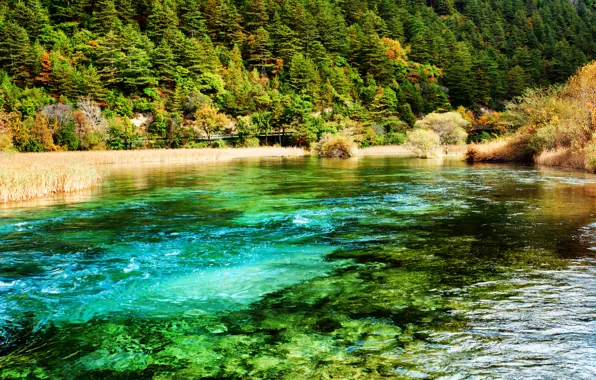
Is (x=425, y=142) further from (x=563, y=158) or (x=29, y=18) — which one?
(x=29, y=18)

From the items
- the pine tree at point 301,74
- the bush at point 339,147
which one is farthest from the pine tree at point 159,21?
the bush at point 339,147

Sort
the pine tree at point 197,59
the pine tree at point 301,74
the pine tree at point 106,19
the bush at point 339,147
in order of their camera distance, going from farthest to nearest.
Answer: the pine tree at point 301,74 < the pine tree at point 106,19 < the pine tree at point 197,59 < the bush at point 339,147

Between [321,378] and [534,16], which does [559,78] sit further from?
[321,378]

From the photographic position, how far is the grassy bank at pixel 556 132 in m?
28.1

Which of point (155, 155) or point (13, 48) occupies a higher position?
point (13, 48)

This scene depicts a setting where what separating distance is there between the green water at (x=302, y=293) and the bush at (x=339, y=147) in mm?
37542

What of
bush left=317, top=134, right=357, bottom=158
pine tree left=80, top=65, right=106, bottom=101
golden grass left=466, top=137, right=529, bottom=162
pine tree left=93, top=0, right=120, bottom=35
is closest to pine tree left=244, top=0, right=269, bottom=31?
pine tree left=93, top=0, right=120, bottom=35

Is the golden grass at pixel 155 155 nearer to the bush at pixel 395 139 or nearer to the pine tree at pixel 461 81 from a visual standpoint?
the bush at pixel 395 139

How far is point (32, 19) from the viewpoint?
283ft

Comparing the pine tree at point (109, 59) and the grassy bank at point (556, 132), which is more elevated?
the pine tree at point (109, 59)

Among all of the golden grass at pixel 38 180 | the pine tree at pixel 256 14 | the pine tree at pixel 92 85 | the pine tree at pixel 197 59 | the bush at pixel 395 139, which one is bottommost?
the golden grass at pixel 38 180

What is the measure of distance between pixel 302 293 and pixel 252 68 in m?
97.4

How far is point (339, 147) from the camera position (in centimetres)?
5303

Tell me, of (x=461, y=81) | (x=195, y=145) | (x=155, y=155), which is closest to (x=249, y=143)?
(x=195, y=145)
